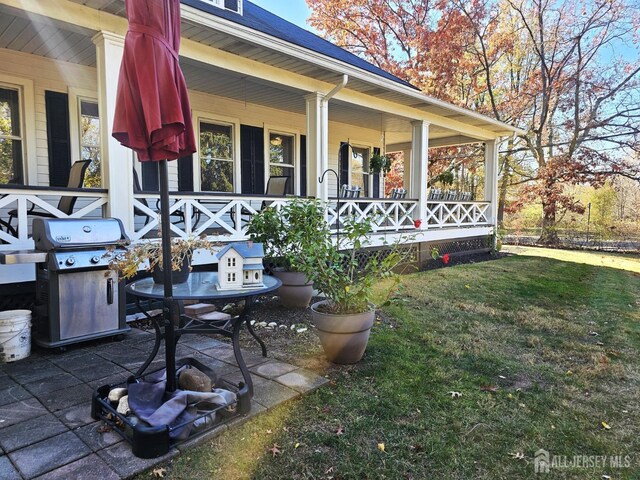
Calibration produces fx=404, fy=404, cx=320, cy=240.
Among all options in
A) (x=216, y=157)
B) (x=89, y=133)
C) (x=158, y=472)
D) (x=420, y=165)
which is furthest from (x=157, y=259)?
(x=420, y=165)

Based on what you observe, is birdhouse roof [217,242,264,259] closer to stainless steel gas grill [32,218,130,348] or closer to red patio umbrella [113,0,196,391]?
red patio umbrella [113,0,196,391]

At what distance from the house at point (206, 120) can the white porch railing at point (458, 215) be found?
68 mm

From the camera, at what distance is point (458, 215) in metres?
9.79

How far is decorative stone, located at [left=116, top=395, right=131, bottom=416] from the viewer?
2180 mm

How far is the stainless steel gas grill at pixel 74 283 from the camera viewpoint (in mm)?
3201

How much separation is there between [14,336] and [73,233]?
2.91ft

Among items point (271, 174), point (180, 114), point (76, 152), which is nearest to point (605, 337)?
point (180, 114)

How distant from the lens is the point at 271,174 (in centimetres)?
841

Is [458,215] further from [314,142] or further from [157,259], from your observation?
[157,259]

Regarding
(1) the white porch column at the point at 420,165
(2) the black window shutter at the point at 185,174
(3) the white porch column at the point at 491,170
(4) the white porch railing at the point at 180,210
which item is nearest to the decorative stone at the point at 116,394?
(4) the white porch railing at the point at 180,210

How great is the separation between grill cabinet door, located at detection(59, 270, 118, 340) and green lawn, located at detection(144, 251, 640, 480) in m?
1.93

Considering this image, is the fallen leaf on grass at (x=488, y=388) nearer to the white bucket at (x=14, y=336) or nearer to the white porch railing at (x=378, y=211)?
the white bucket at (x=14, y=336)

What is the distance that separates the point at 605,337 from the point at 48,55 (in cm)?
744

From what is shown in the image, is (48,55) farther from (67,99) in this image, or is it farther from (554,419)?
(554,419)
